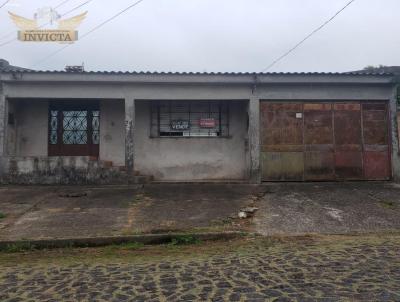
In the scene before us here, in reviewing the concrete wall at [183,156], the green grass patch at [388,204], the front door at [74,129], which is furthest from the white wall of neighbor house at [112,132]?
the green grass patch at [388,204]

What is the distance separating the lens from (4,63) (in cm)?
1484

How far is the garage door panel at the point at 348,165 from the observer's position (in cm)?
1247

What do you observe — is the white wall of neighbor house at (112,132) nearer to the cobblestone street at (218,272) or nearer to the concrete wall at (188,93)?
the concrete wall at (188,93)

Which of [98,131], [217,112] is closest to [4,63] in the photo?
[98,131]

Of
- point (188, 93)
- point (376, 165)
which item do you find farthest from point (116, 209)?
point (376, 165)

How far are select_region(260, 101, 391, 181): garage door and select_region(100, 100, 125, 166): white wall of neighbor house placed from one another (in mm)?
4461

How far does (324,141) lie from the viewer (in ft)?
41.2

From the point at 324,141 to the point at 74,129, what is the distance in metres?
7.78

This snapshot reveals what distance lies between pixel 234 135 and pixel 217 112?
91 centimetres

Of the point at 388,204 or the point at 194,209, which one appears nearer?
the point at 194,209

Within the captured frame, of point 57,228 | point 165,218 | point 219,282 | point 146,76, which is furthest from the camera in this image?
point 146,76

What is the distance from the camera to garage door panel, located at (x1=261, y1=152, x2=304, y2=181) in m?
12.4

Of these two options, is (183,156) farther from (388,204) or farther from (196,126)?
(388,204)

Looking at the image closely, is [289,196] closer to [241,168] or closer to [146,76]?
[241,168]
